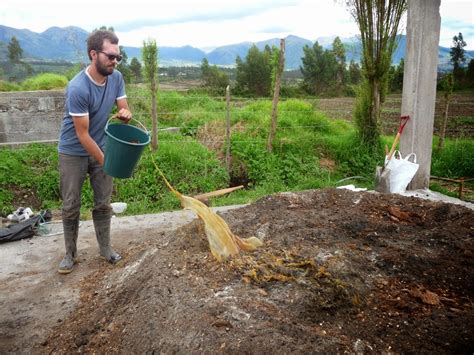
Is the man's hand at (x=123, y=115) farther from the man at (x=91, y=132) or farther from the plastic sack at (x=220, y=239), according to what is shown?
the plastic sack at (x=220, y=239)

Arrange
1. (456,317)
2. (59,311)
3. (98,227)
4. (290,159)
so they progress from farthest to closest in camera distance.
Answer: (290,159)
(98,227)
(59,311)
(456,317)

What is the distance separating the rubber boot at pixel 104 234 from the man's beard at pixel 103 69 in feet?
4.03

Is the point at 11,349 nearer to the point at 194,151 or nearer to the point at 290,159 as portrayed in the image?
the point at 194,151

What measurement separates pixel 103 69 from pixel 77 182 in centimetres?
95

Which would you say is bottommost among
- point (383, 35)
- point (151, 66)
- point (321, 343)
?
point (321, 343)

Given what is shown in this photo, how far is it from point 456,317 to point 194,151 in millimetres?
5269

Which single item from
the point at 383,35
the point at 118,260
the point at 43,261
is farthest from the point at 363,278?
the point at 383,35

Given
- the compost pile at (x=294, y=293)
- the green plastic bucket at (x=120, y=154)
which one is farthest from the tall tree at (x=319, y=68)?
the green plastic bucket at (x=120, y=154)

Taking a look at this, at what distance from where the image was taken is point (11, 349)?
2805mm

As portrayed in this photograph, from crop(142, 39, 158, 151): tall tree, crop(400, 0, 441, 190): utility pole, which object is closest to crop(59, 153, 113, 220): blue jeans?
crop(142, 39, 158, 151): tall tree

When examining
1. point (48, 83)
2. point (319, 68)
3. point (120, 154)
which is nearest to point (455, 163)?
point (120, 154)

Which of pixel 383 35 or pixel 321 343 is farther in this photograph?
pixel 383 35

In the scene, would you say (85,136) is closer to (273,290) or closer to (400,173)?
(273,290)

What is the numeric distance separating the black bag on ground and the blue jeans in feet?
3.91
